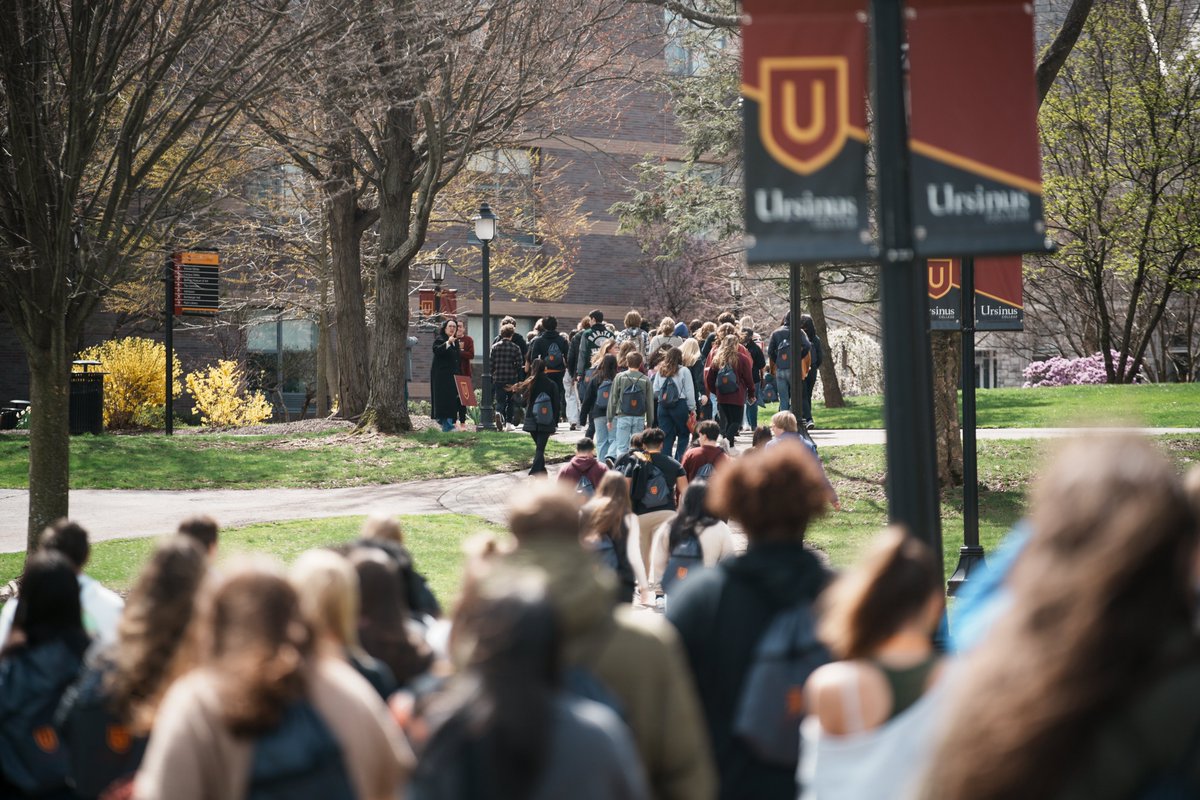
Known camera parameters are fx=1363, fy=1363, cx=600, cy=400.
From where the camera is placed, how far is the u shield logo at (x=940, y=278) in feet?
38.2

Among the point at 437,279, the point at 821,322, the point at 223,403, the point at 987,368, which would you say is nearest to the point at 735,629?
the point at 821,322

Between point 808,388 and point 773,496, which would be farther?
point 808,388

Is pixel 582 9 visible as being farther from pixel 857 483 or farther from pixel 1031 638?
pixel 1031 638

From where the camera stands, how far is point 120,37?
1112cm

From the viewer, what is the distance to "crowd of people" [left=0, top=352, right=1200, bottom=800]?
7.14 feet

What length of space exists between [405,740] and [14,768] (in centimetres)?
205

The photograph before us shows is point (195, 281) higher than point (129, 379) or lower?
higher

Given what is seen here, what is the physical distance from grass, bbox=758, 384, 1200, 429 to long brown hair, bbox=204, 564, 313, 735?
60.9 ft

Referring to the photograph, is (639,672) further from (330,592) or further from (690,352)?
(690,352)

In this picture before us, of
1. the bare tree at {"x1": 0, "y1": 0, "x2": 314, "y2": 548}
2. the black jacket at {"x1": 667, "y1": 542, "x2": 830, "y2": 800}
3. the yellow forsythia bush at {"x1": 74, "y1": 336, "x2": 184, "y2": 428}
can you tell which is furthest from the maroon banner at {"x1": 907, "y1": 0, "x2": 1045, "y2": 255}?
the yellow forsythia bush at {"x1": 74, "y1": 336, "x2": 184, "y2": 428}

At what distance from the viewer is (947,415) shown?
17.4 metres

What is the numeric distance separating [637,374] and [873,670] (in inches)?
460

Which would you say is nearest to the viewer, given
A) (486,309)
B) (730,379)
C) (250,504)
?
(250,504)

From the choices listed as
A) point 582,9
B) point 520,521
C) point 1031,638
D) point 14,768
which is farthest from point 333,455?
point 1031,638
